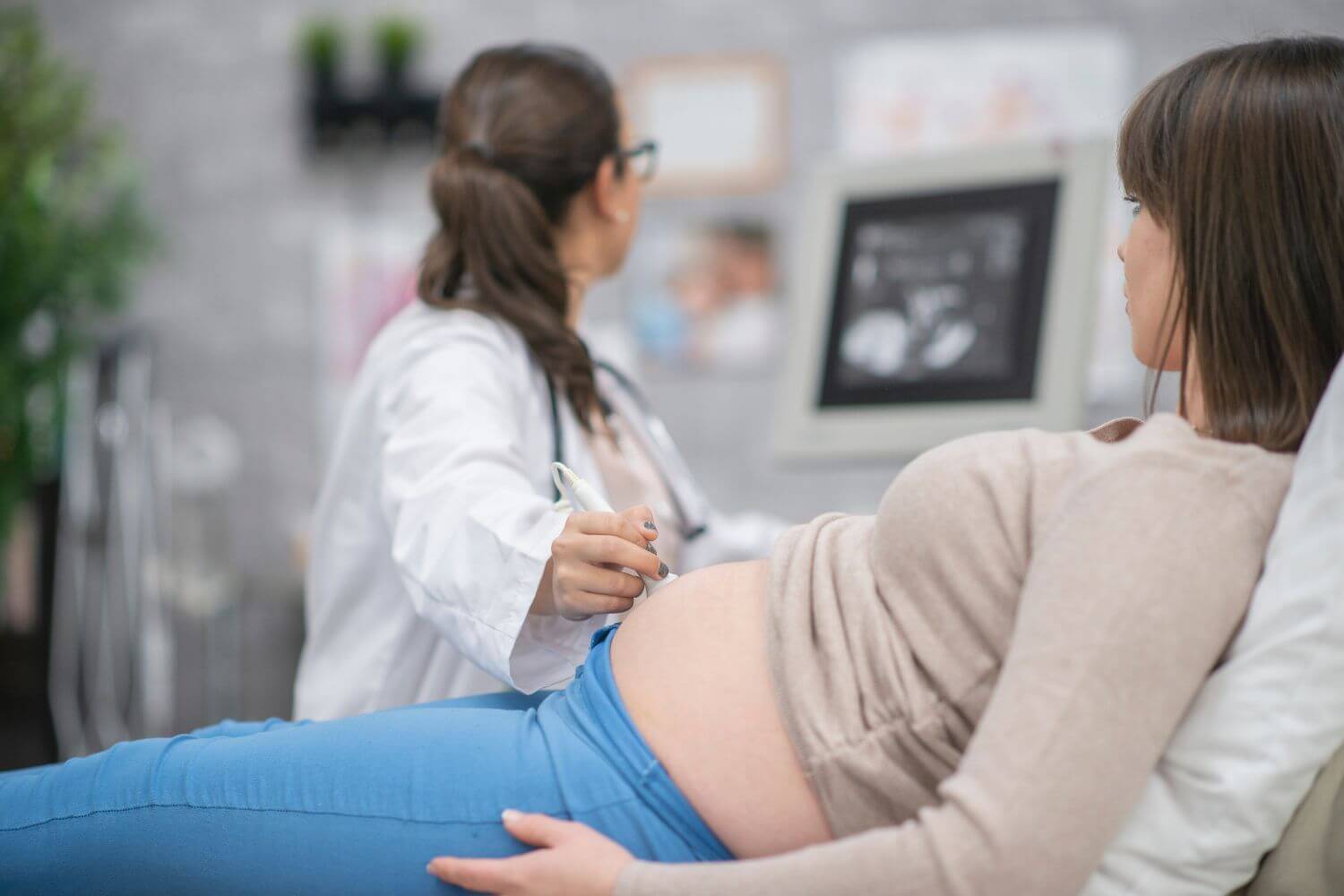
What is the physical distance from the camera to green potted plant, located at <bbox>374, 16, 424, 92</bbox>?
2908 millimetres

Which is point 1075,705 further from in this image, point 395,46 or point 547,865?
point 395,46

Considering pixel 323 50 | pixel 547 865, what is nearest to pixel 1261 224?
pixel 547 865

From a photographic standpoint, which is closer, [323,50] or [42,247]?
[42,247]

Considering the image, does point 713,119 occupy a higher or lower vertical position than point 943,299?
higher

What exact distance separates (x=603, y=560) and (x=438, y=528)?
0.23 m

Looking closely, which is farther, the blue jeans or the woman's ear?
the woman's ear

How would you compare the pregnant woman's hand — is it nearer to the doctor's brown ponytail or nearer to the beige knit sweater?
the beige knit sweater

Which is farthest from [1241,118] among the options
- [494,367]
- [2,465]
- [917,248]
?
[2,465]

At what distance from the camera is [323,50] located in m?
2.93

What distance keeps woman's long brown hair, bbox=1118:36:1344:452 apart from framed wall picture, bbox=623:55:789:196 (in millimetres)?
2143

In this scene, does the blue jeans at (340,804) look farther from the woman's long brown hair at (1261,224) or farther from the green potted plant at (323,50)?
the green potted plant at (323,50)

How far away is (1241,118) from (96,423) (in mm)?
2602

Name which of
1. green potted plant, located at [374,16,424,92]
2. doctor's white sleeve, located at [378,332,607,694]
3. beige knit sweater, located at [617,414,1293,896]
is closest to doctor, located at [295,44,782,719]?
doctor's white sleeve, located at [378,332,607,694]

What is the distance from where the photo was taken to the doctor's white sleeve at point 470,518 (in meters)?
1.06
